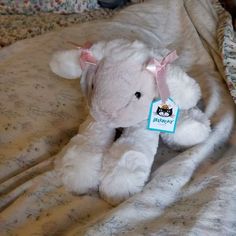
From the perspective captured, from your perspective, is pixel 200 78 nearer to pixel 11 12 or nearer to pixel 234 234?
pixel 234 234

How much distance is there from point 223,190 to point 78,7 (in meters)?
1.46

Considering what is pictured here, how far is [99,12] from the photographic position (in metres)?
2.00

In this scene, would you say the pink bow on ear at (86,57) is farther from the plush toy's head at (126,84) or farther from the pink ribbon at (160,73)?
the pink ribbon at (160,73)

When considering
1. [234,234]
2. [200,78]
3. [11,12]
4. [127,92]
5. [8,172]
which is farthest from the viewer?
[11,12]

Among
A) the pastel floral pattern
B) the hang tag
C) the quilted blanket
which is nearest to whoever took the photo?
the quilted blanket

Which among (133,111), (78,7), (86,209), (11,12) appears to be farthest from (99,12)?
(86,209)

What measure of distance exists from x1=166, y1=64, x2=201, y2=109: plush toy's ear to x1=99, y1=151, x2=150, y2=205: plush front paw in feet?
0.56

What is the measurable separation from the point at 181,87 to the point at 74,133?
363mm

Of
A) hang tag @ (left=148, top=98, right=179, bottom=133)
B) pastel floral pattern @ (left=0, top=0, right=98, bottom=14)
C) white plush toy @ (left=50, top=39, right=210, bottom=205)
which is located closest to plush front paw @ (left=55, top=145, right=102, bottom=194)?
white plush toy @ (left=50, top=39, right=210, bottom=205)

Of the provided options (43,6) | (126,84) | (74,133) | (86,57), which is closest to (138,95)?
(126,84)

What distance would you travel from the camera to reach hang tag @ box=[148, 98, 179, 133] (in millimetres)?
908

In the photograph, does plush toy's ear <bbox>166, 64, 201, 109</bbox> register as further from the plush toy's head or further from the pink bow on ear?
the pink bow on ear

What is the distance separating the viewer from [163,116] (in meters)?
0.92

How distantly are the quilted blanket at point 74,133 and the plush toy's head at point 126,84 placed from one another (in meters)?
0.16
